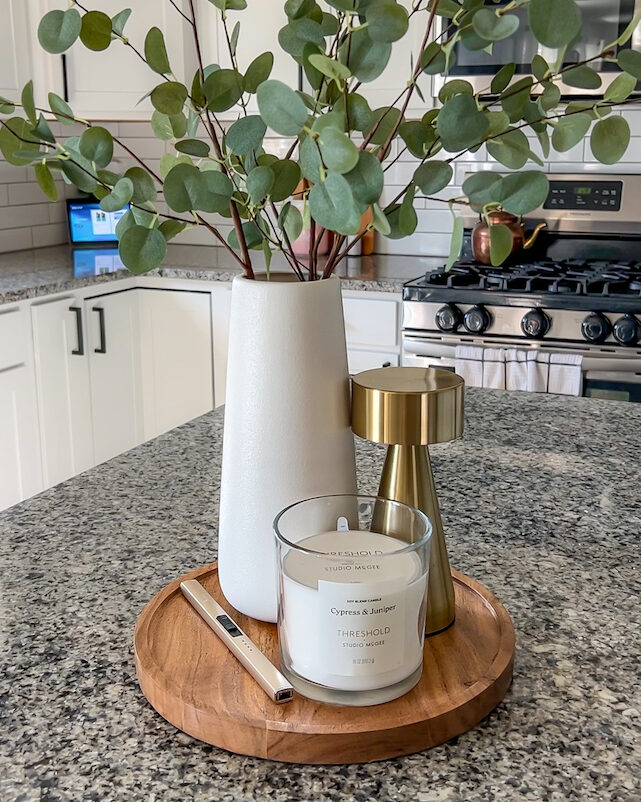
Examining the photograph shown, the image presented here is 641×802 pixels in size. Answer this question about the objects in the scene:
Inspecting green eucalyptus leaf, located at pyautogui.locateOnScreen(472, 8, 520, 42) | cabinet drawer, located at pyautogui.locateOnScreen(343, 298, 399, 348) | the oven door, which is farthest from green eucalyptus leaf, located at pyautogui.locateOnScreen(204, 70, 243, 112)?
cabinet drawer, located at pyautogui.locateOnScreen(343, 298, 399, 348)

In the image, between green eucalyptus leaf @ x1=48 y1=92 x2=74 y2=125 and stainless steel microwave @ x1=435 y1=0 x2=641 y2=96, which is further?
stainless steel microwave @ x1=435 y1=0 x2=641 y2=96

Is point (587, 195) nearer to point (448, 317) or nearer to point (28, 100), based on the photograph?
point (448, 317)

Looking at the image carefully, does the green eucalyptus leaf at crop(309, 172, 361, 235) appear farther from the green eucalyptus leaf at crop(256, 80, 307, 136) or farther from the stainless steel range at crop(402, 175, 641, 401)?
the stainless steel range at crop(402, 175, 641, 401)

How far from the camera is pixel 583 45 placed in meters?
2.85

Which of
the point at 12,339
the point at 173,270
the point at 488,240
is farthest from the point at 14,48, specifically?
the point at 488,240

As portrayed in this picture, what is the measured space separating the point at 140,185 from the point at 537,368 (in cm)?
217

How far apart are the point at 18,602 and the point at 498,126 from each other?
0.62m

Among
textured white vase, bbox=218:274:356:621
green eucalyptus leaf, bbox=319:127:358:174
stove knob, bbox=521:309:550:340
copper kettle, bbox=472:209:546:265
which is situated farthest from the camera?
copper kettle, bbox=472:209:546:265

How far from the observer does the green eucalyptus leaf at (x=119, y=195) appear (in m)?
0.70

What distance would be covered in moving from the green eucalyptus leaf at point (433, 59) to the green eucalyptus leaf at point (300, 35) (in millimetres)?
83

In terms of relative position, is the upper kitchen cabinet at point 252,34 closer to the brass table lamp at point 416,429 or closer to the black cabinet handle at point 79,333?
the black cabinet handle at point 79,333

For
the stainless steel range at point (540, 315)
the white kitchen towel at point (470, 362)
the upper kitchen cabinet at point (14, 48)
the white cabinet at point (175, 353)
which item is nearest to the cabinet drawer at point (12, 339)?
the white cabinet at point (175, 353)

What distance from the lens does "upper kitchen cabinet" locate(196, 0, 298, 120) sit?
10.3ft

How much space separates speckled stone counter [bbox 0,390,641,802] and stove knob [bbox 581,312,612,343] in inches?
48.0
